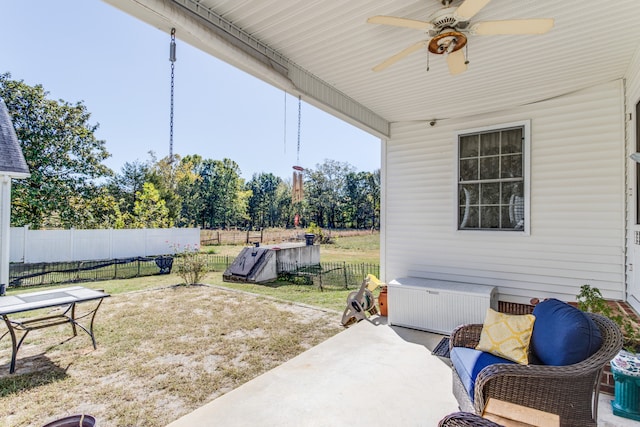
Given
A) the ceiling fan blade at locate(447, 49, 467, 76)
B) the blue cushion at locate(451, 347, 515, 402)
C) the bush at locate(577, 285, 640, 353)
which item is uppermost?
the ceiling fan blade at locate(447, 49, 467, 76)

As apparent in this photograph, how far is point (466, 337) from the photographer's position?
267 cm

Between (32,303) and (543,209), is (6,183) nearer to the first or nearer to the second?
(32,303)

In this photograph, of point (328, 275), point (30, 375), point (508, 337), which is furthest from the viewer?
Result: point (328, 275)

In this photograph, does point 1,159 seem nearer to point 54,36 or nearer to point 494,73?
point 54,36

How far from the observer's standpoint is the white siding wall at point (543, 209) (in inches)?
152

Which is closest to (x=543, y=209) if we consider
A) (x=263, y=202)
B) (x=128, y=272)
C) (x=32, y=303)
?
(x=32, y=303)

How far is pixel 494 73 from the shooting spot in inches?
139

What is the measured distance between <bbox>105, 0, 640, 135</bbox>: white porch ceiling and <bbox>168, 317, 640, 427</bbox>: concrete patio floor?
9.63ft

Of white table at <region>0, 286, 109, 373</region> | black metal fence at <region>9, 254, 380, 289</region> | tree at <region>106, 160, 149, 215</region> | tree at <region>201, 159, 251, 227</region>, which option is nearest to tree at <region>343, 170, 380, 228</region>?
tree at <region>201, 159, 251, 227</region>

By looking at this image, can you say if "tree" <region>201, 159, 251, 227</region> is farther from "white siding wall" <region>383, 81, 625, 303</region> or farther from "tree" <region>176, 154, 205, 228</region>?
"white siding wall" <region>383, 81, 625, 303</region>

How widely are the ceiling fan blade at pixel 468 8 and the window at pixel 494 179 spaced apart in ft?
9.99

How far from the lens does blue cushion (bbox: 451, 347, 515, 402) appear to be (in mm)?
2172

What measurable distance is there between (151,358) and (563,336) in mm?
4077

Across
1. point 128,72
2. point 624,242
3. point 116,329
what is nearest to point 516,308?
point 624,242
